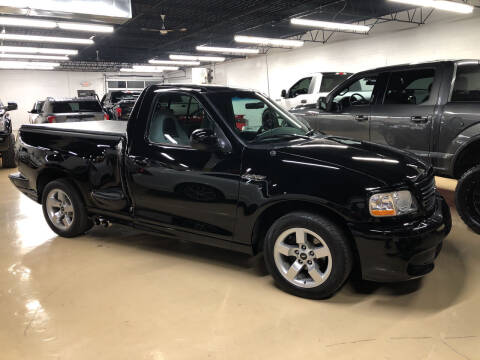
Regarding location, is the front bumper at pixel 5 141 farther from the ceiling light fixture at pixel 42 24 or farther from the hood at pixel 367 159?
the hood at pixel 367 159

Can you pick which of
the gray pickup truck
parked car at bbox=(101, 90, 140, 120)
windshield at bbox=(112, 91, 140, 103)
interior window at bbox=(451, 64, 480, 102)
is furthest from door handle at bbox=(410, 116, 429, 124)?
windshield at bbox=(112, 91, 140, 103)

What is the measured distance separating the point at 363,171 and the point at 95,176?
2.66m

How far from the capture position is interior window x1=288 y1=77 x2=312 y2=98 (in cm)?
1177

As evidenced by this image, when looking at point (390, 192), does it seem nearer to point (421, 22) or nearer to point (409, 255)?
point (409, 255)

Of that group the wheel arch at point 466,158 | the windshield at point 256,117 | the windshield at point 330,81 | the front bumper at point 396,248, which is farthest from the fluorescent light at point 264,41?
the front bumper at point 396,248

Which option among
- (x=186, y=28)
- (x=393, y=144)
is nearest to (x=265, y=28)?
(x=186, y=28)

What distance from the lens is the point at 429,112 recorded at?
4.77 m

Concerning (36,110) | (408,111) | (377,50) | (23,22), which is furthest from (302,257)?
(377,50)

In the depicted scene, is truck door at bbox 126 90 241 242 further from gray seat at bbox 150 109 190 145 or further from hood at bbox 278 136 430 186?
hood at bbox 278 136 430 186

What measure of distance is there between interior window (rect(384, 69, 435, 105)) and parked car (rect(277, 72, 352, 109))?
5.72 meters

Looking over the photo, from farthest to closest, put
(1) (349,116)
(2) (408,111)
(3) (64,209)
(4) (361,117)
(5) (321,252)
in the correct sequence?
(1) (349,116), (4) (361,117), (2) (408,111), (3) (64,209), (5) (321,252)

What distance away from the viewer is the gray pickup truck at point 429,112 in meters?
4.54

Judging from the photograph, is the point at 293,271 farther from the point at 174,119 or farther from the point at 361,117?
the point at 361,117

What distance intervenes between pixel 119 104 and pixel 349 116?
11362mm
